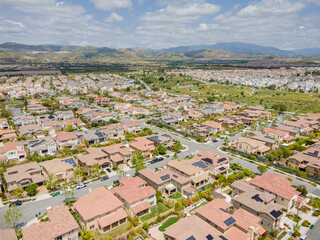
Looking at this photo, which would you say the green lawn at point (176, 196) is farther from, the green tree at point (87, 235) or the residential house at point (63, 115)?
the residential house at point (63, 115)

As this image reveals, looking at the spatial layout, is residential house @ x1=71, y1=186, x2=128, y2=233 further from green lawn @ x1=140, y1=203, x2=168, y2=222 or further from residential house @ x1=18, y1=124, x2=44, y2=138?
residential house @ x1=18, y1=124, x2=44, y2=138

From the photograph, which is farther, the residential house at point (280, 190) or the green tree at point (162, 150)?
the green tree at point (162, 150)

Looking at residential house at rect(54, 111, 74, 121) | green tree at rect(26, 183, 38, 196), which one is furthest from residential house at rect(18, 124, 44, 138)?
green tree at rect(26, 183, 38, 196)

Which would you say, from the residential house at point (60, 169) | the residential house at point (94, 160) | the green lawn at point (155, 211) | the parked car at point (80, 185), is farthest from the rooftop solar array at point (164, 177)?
the residential house at point (60, 169)

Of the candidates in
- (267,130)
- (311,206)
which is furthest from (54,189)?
(267,130)

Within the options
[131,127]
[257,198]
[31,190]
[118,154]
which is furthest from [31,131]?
[257,198]

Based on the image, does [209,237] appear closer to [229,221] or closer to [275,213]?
[229,221]

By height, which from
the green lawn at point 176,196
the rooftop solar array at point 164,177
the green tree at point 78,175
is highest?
the rooftop solar array at point 164,177
